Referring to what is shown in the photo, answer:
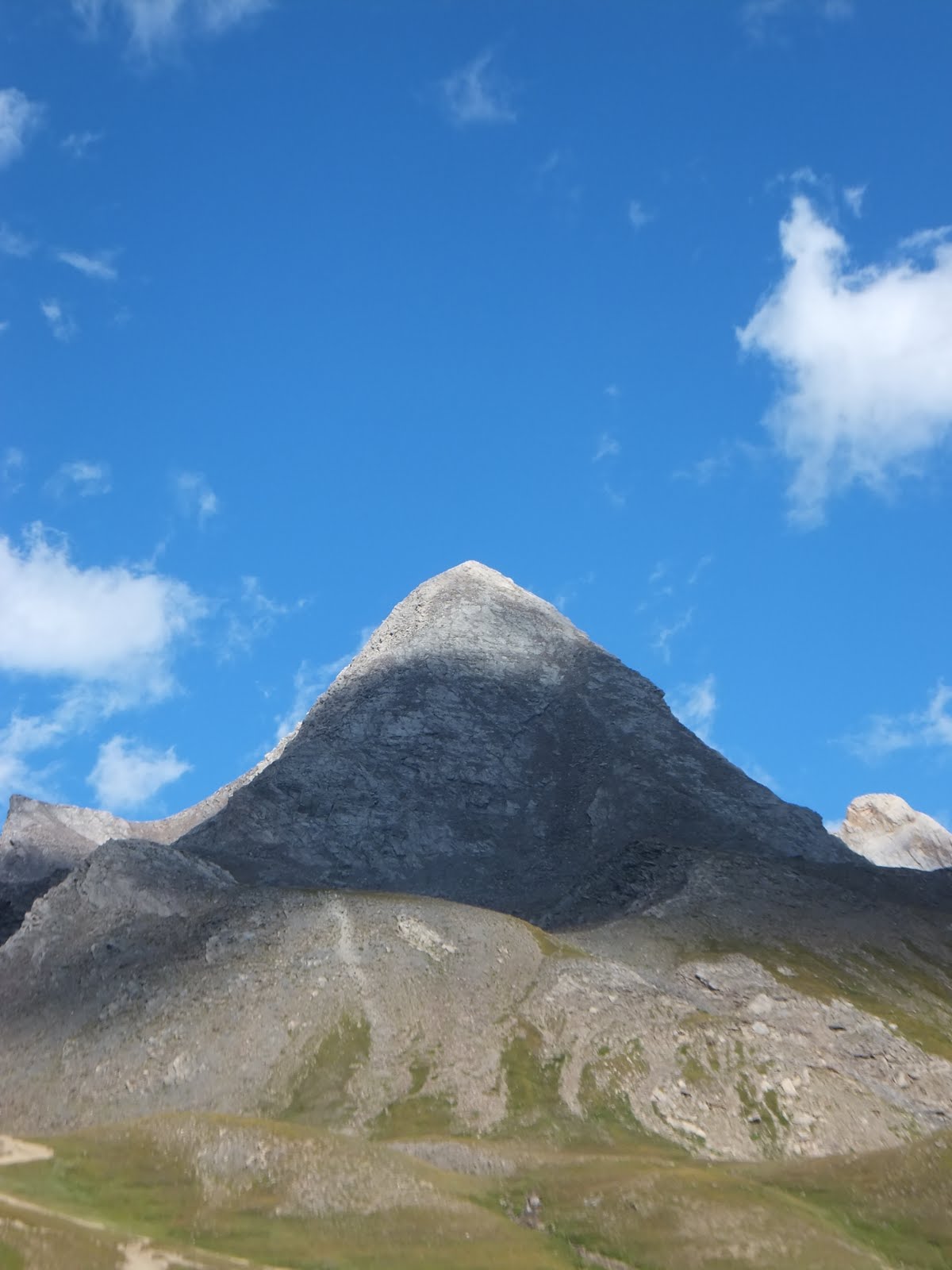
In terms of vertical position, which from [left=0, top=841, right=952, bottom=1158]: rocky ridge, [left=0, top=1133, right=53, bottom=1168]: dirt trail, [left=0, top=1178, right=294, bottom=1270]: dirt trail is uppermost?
[left=0, top=841, right=952, bottom=1158]: rocky ridge

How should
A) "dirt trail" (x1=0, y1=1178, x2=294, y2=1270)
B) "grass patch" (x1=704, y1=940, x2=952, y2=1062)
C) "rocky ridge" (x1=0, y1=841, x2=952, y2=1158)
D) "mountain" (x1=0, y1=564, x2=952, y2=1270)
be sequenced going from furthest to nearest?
"grass patch" (x1=704, y1=940, x2=952, y2=1062) < "rocky ridge" (x1=0, y1=841, x2=952, y2=1158) < "mountain" (x1=0, y1=564, x2=952, y2=1270) < "dirt trail" (x1=0, y1=1178, x2=294, y2=1270)

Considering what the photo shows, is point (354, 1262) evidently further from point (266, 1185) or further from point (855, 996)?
point (855, 996)

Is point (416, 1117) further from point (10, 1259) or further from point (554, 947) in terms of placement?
point (10, 1259)

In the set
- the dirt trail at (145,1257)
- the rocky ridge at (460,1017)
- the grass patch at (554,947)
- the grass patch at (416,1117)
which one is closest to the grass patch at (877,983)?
the rocky ridge at (460,1017)

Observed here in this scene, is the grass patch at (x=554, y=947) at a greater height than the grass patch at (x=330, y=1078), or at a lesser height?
greater

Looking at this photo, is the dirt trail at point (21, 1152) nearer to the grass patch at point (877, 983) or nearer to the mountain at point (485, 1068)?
the mountain at point (485, 1068)

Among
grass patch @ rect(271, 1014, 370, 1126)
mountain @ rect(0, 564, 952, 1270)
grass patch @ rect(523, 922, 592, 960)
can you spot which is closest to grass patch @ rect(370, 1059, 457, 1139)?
mountain @ rect(0, 564, 952, 1270)

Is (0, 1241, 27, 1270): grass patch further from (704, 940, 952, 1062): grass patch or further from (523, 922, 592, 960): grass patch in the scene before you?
(704, 940, 952, 1062): grass patch

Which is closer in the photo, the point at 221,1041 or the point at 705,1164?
the point at 705,1164

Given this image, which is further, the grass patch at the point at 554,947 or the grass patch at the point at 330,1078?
the grass patch at the point at 554,947

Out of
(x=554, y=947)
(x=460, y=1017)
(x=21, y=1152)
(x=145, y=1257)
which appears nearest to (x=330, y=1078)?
(x=460, y=1017)

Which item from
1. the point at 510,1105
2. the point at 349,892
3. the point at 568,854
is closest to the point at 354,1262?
the point at 510,1105

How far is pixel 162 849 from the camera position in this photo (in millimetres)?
151125

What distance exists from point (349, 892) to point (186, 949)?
66.5 feet
